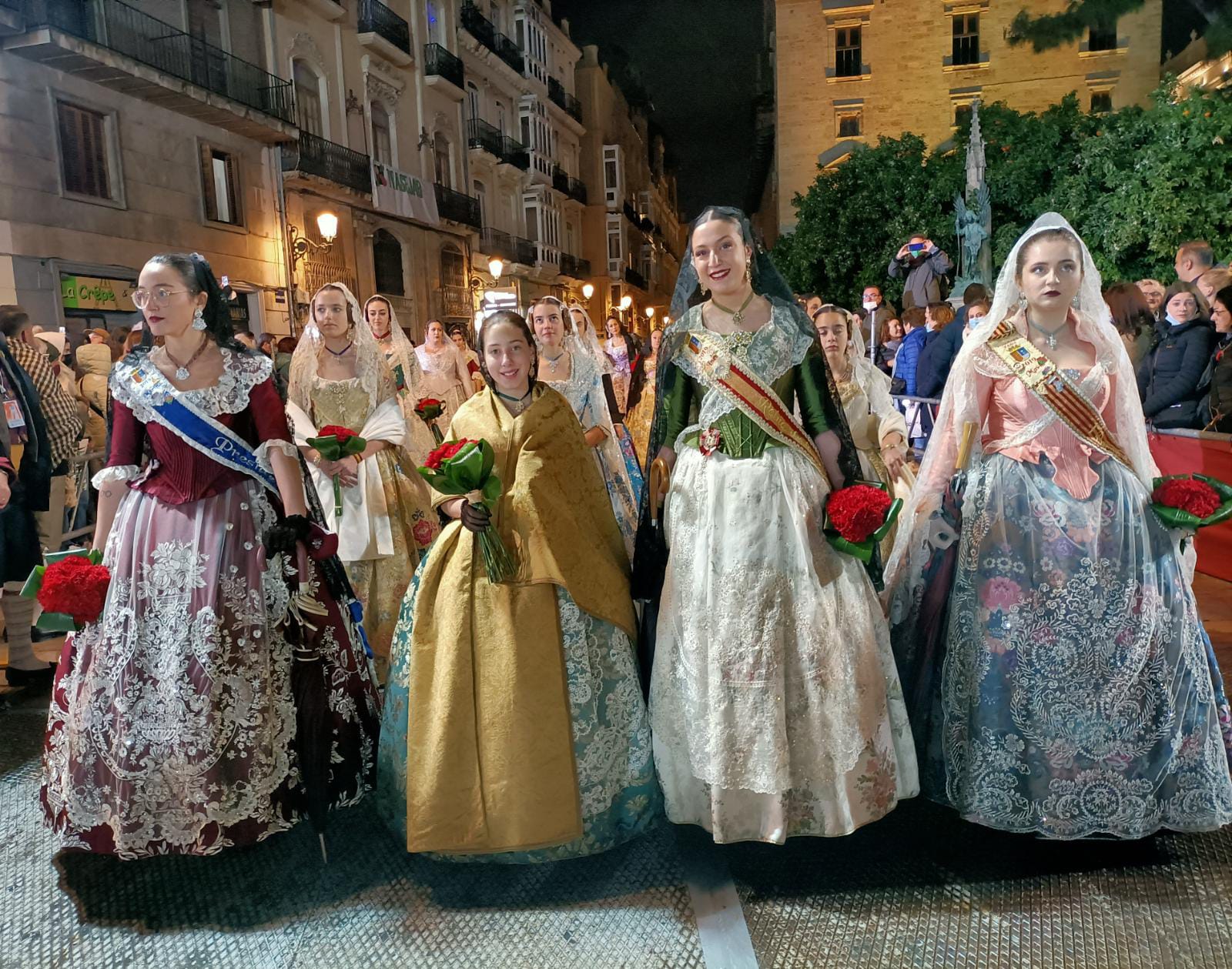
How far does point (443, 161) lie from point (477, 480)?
22788mm

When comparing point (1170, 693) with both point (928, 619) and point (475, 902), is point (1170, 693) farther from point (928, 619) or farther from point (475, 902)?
point (475, 902)

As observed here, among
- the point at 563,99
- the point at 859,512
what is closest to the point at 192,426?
the point at 859,512

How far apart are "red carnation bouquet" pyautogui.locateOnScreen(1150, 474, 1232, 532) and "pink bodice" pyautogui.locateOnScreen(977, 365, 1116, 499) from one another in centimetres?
21

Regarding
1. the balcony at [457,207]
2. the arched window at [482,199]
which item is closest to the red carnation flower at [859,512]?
the balcony at [457,207]

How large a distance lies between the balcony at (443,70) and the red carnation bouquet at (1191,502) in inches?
879

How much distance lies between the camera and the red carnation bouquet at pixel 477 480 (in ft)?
8.54

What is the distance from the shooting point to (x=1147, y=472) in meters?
2.89

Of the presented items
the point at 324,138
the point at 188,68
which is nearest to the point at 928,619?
the point at 188,68

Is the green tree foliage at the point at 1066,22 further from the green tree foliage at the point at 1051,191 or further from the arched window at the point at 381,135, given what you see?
the arched window at the point at 381,135

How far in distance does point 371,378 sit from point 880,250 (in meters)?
22.2

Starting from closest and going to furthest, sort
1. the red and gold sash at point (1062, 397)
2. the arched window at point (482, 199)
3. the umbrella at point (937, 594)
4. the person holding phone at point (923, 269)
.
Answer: the red and gold sash at point (1062, 397)
the umbrella at point (937, 594)
the person holding phone at point (923, 269)
the arched window at point (482, 199)

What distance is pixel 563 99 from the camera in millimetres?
32594

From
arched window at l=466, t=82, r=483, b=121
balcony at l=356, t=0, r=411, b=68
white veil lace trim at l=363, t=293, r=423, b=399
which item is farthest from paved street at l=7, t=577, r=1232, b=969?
arched window at l=466, t=82, r=483, b=121

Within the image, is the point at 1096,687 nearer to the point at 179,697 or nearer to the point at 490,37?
the point at 179,697
